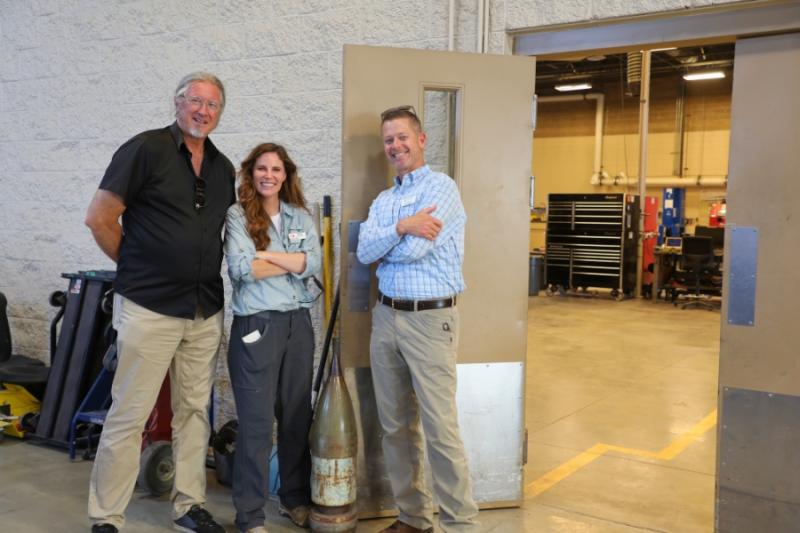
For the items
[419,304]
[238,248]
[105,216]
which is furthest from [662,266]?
[105,216]

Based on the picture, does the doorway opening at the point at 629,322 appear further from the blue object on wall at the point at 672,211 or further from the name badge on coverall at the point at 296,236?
the name badge on coverall at the point at 296,236

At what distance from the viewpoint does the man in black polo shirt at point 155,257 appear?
9.25 feet

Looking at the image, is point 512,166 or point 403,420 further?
point 512,166

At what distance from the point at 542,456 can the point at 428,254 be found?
2070 mm

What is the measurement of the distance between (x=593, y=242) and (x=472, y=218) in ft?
31.4

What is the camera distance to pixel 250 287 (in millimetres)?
2920

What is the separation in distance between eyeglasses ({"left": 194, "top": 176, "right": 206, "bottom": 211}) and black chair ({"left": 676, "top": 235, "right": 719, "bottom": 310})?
9.75m

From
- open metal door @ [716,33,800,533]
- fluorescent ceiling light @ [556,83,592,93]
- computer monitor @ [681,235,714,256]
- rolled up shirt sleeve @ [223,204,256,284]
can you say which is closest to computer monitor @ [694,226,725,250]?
computer monitor @ [681,235,714,256]

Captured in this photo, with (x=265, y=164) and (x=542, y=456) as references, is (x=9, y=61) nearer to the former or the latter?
(x=265, y=164)

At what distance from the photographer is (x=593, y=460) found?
429cm

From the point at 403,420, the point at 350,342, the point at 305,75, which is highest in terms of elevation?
the point at 305,75

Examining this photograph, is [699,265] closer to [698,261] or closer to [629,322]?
[698,261]

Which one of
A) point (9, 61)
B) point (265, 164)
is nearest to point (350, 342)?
point (265, 164)

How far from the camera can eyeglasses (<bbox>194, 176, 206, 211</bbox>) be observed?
115 inches
